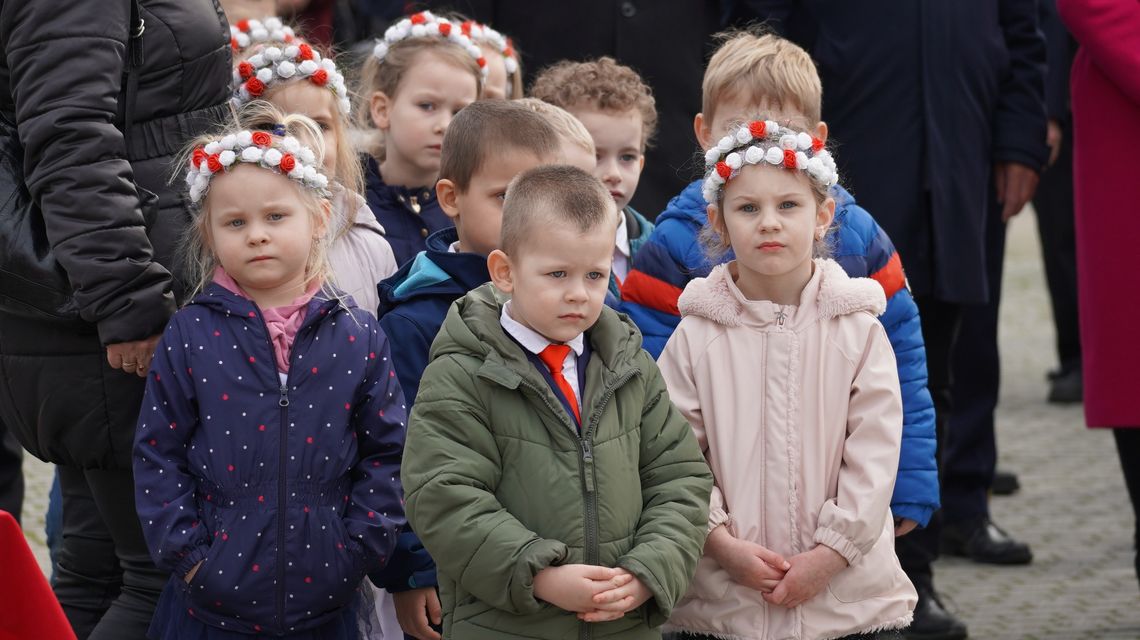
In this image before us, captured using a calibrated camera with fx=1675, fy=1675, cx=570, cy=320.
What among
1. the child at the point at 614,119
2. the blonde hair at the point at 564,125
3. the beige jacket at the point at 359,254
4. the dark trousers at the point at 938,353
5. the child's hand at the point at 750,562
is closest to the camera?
the child's hand at the point at 750,562

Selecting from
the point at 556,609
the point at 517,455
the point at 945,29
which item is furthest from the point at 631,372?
the point at 945,29

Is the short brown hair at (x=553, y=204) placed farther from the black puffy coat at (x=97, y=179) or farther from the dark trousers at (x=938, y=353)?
the dark trousers at (x=938, y=353)

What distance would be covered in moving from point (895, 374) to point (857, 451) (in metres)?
0.21

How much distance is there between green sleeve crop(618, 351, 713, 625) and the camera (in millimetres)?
3334

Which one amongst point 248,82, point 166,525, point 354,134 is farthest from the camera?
point 354,134

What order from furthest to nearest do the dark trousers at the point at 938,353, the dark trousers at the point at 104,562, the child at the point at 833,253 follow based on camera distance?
the dark trousers at the point at 938,353 → the dark trousers at the point at 104,562 → the child at the point at 833,253

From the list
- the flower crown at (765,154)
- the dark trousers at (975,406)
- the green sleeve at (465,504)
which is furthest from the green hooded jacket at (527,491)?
the dark trousers at (975,406)

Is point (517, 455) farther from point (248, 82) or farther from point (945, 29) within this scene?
point (945, 29)

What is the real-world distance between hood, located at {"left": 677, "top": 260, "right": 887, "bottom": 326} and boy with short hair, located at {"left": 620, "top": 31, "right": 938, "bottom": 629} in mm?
244

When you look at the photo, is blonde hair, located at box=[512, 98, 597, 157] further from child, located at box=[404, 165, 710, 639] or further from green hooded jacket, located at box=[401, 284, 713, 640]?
green hooded jacket, located at box=[401, 284, 713, 640]

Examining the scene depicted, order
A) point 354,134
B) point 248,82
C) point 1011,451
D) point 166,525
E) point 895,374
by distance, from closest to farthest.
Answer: point 166,525, point 895,374, point 248,82, point 354,134, point 1011,451

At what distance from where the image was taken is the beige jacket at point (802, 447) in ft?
12.0

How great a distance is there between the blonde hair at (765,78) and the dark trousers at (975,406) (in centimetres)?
205

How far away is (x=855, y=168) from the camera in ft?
18.0
